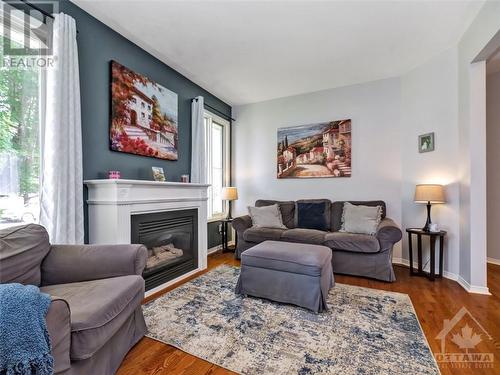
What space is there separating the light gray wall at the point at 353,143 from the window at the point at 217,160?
21 centimetres

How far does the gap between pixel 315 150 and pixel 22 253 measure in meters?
3.69

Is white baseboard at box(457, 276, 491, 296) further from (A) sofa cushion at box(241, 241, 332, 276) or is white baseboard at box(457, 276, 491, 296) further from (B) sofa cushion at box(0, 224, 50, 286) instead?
(B) sofa cushion at box(0, 224, 50, 286)

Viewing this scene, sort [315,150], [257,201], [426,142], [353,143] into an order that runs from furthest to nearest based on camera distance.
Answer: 1. [257,201]
2. [315,150]
3. [353,143]
4. [426,142]

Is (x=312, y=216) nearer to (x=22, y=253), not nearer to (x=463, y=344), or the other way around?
(x=463, y=344)

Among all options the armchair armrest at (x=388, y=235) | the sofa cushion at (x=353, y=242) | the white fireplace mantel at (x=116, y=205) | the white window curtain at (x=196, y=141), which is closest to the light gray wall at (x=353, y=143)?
the armchair armrest at (x=388, y=235)

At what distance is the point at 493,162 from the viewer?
10.9ft

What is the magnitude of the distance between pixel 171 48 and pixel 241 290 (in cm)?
282

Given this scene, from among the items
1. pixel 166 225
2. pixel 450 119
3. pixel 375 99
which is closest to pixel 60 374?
pixel 166 225

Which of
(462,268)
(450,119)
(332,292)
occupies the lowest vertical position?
(332,292)

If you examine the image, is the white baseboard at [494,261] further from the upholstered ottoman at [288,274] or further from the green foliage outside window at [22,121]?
the green foliage outside window at [22,121]

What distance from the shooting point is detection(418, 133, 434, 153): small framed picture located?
3.05 metres

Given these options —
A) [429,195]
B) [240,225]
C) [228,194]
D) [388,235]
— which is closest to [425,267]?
[388,235]

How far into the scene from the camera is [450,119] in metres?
2.84

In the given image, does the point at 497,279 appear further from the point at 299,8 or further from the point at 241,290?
the point at 299,8
